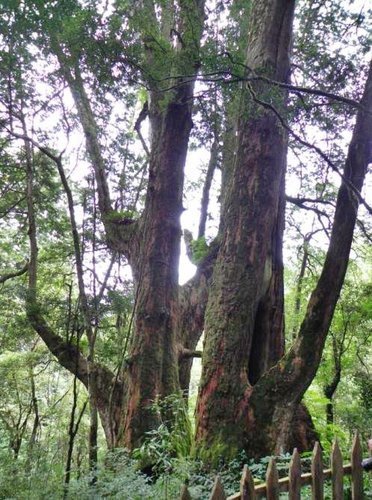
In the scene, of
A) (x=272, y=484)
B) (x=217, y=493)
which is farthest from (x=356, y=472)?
(x=217, y=493)

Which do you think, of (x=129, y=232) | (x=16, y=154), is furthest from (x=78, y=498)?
(x=16, y=154)

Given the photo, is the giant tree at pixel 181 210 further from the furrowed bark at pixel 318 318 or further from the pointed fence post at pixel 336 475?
the pointed fence post at pixel 336 475

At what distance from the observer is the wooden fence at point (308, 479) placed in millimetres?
2227

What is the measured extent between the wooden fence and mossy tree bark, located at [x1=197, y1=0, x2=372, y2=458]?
1.55 metres

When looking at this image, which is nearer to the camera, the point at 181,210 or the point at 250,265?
the point at 250,265

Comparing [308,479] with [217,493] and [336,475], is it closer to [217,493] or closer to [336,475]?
[336,475]

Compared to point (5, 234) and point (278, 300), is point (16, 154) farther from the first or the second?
point (278, 300)

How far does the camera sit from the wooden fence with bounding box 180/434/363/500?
223 cm

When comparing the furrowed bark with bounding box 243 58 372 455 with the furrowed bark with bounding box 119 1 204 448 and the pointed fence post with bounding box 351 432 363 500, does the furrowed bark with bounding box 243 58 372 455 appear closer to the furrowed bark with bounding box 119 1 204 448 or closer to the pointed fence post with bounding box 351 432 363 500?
the pointed fence post with bounding box 351 432 363 500

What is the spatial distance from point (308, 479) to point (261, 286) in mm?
2703

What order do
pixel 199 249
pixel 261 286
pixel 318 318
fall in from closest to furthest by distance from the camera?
pixel 318 318 → pixel 261 286 → pixel 199 249

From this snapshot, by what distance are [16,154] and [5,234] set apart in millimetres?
5053

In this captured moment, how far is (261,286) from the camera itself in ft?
16.7

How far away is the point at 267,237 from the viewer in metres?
5.21
